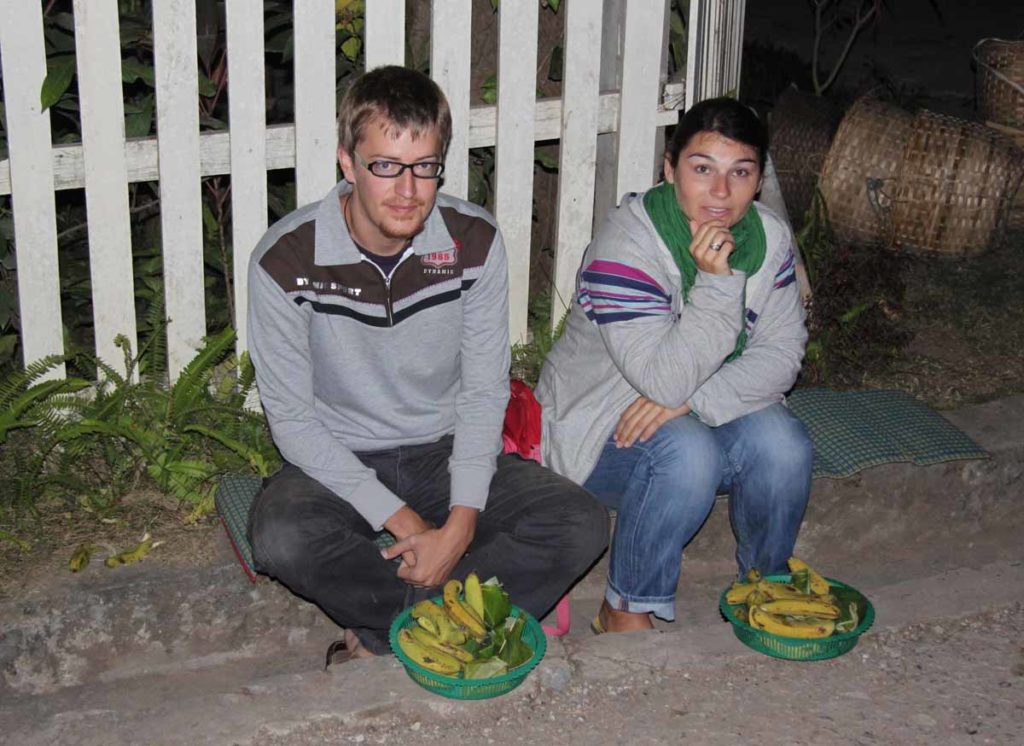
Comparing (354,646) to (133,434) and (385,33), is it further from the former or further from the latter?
(385,33)

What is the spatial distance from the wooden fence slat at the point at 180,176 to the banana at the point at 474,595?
1.38 metres

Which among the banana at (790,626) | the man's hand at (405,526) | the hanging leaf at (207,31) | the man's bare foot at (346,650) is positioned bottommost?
the man's bare foot at (346,650)

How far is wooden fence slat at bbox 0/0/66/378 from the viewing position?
367 cm

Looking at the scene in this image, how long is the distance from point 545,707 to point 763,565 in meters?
0.81

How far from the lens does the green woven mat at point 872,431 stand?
4184mm

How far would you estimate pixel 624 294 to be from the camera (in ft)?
11.6

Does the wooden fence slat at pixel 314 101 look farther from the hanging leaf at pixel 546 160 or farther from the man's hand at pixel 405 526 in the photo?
the man's hand at pixel 405 526

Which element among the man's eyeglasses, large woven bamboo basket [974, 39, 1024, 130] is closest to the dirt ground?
the man's eyeglasses

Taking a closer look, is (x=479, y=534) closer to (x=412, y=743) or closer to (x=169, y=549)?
(x=412, y=743)

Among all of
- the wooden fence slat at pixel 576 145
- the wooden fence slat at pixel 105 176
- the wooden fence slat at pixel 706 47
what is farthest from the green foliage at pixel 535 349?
the wooden fence slat at pixel 105 176

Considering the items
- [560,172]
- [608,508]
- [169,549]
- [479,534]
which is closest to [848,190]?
[560,172]

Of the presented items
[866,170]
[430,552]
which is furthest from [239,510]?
[866,170]

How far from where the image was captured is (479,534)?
3527mm

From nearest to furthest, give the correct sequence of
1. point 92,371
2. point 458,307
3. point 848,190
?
point 458,307 → point 92,371 → point 848,190
